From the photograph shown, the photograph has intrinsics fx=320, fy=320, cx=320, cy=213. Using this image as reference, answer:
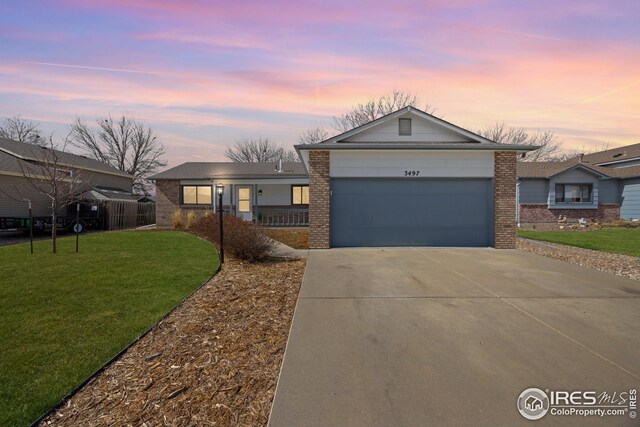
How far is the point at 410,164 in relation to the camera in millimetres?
11180

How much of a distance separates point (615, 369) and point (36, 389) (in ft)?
18.4

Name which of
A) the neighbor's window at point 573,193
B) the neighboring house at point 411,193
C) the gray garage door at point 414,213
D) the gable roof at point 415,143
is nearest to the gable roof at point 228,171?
the gable roof at point 415,143

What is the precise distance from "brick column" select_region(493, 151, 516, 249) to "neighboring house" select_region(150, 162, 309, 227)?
37.7 feet

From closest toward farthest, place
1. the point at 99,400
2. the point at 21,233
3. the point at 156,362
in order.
Answer: the point at 99,400 < the point at 156,362 < the point at 21,233

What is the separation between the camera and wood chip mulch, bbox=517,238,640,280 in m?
7.84

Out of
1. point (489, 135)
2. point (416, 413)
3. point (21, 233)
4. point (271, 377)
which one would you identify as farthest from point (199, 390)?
point (489, 135)

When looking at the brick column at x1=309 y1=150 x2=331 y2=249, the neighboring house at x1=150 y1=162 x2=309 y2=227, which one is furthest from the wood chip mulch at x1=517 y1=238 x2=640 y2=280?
the neighboring house at x1=150 y1=162 x2=309 y2=227

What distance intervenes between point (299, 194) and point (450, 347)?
18.9m

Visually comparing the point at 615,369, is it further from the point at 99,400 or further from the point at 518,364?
the point at 99,400

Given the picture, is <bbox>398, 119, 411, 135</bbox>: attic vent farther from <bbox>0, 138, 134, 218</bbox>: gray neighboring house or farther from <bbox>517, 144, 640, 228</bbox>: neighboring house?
<bbox>517, 144, 640, 228</bbox>: neighboring house

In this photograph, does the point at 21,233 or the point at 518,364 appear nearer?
the point at 518,364

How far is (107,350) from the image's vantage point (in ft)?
12.1

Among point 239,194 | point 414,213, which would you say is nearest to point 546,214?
point 414,213

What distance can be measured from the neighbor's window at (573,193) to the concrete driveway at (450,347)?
19281 mm
